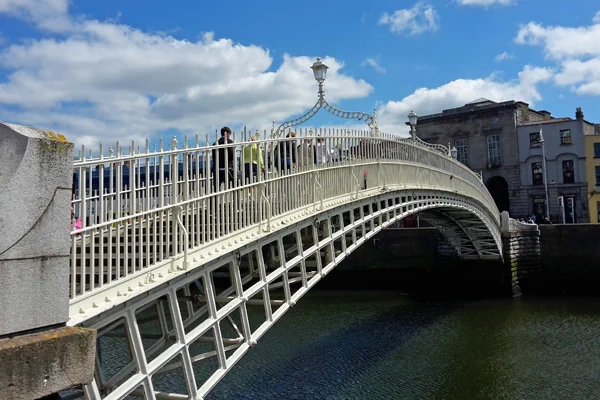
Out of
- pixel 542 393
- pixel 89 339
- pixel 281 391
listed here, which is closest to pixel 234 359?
pixel 89 339

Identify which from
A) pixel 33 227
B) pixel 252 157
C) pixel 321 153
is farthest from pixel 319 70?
pixel 33 227

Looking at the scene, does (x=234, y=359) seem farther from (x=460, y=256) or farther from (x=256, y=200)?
(x=460, y=256)

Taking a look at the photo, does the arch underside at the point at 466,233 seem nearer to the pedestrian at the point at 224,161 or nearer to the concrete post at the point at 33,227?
the pedestrian at the point at 224,161

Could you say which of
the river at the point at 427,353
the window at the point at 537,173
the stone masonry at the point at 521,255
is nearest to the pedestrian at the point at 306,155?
the river at the point at 427,353

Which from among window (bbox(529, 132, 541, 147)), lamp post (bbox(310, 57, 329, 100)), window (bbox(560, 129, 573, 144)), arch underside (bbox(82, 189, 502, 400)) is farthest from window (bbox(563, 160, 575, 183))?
lamp post (bbox(310, 57, 329, 100))

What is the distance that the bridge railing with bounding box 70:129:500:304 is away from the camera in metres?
5.00

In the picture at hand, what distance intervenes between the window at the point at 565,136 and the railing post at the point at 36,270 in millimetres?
41182

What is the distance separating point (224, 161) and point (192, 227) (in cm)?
122

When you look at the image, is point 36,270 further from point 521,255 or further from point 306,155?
point 521,255

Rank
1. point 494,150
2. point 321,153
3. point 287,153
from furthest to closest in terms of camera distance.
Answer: point 494,150, point 321,153, point 287,153

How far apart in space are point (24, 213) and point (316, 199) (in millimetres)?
6412

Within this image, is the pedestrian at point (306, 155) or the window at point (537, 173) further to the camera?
the window at point (537, 173)

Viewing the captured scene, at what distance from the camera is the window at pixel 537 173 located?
3962cm

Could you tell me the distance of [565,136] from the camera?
38938 millimetres
